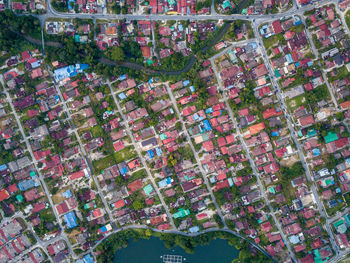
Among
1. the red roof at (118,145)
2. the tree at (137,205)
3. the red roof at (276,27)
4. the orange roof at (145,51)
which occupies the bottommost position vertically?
the tree at (137,205)

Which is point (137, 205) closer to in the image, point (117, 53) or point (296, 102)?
point (117, 53)

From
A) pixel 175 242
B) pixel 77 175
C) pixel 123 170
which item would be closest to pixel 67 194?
pixel 77 175

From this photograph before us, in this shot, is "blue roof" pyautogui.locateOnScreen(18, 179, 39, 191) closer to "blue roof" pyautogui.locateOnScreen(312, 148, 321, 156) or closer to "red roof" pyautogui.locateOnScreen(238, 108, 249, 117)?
"red roof" pyautogui.locateOnScreen(238, 108, 249, 117)

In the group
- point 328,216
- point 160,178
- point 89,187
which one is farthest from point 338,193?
point 89,187

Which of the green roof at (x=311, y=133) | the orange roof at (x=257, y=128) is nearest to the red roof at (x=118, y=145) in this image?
the orange roof at (x=257, y=128)

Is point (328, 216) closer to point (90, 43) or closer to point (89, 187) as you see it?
point (89, 187)

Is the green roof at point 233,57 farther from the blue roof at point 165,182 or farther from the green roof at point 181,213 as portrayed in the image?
the green roof at point 181,213

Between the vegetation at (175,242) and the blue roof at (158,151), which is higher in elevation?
the blue roof at (158,151)
